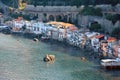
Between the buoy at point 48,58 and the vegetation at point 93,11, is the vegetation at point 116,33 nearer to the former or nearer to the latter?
the vegetation at point 93,11

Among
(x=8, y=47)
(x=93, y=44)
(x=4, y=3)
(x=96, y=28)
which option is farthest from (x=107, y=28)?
(x=4, y=3)

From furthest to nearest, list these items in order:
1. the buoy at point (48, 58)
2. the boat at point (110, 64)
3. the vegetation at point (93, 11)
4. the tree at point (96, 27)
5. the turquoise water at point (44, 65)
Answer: the vegetation at point (93, 11) < the tree at point (96, 27) < the buoy at point (48, 58) < the boat at point (110, 64) < the turquoise water at point (44, 65)

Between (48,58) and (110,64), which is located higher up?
(110,64)

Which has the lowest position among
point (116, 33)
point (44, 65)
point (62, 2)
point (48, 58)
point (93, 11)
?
point (44, 65)

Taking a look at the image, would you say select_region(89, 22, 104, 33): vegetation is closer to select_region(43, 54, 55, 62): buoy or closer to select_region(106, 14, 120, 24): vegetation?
select_region(106, 14, 120, 24): vegetation

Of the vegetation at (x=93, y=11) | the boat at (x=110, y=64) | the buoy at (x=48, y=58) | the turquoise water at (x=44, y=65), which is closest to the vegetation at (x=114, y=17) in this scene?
the vegetation at (x=93, y=11)

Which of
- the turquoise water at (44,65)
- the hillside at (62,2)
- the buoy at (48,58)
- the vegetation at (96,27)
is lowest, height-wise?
the turquoise water at (44,65)

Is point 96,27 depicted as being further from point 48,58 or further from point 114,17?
point 48,58

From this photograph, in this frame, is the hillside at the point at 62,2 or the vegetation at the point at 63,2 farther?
the hillside at the point at 62,2

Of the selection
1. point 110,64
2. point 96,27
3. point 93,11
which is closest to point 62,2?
point 93,11

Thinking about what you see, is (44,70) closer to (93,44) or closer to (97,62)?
(97,62)
